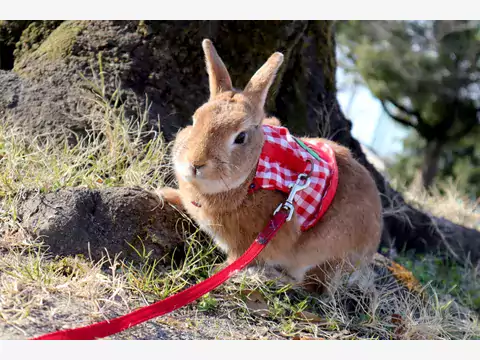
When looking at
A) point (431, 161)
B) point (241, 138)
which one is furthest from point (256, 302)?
point (431, 161)

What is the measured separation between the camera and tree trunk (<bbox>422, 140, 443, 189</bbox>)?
12.6 metres

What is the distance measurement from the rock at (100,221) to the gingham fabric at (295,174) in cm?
66

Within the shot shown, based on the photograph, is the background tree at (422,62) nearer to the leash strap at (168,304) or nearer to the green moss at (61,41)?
the green moss at (61,41)

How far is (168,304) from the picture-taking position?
2.48 metres

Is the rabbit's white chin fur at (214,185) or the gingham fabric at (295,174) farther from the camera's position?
the gingham fabric at (295,174)

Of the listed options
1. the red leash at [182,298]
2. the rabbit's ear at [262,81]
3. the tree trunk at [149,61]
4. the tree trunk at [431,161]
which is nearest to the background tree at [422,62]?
the tree trunk at [431,161]

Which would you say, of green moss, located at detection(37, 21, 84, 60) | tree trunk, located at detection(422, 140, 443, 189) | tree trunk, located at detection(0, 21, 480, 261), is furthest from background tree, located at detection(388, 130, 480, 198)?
green moss, located at detection(37, 21, 84, 60)

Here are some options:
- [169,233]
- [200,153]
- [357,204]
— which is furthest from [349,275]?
[200,153]

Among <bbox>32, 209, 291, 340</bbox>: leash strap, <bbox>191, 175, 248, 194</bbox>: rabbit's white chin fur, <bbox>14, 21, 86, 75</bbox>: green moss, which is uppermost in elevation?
<bbox>14, 21, 86, 75</bbox>: green moss

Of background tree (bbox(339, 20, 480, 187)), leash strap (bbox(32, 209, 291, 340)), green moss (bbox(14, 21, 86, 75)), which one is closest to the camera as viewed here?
leash strap (bbox(32, 209, 291, 340))

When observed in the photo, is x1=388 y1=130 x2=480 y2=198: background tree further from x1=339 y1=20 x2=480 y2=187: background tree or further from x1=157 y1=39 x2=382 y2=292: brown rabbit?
x1=157 y1=39 x2=382 y2=292: brown rabbit

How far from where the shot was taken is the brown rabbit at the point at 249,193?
2.75 m

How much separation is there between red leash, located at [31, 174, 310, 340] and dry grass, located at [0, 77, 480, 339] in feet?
0.63

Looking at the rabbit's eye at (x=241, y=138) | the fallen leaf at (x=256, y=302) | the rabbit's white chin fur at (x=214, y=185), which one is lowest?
the fallen leaf at (x=256, y=302)
